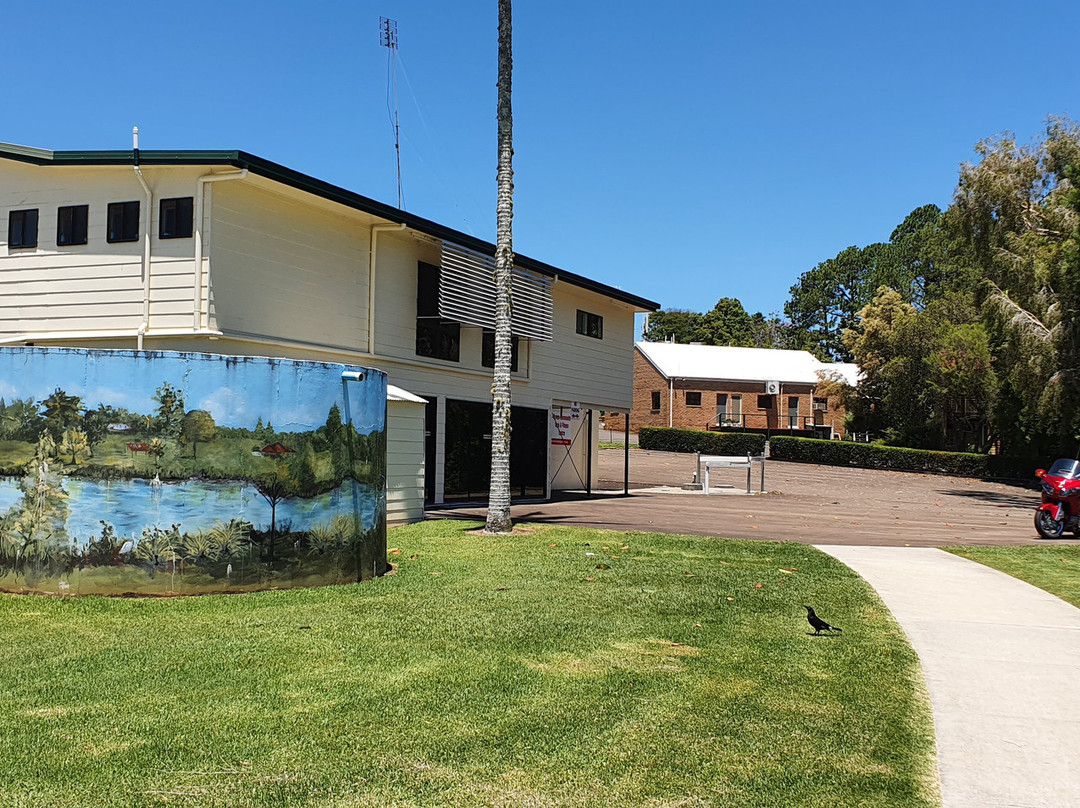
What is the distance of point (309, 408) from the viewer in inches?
354

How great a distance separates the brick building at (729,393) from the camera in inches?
2280

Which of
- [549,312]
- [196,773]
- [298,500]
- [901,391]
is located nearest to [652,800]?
[196,773]

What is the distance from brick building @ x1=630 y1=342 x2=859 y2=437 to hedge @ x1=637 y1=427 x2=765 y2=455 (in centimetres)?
737

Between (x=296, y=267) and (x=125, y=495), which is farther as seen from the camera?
(x=296, y=267)

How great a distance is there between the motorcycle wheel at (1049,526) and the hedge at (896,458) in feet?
75.6

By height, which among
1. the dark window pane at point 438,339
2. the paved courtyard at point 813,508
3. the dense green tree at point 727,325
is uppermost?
the dense green tree at point 727,325

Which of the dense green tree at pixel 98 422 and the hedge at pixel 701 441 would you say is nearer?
the dense green tree at pixel 98 422

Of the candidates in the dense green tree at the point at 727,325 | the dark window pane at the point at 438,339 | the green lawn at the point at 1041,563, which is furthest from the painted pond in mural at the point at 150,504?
the dense green tree at the point at 727,325

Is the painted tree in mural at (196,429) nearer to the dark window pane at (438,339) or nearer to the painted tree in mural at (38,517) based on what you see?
the painted tree in mural at (38,517)

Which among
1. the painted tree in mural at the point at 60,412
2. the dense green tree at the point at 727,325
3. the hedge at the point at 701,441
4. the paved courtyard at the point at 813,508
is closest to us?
the painted tree in mural at the point at 60,412

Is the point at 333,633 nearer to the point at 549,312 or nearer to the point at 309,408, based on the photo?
the point at 309,408

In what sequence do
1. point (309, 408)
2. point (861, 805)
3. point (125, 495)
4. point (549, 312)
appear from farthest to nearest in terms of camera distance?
point (549, 312) < point (309, 408) < point (125, 495) < point (861, 805)

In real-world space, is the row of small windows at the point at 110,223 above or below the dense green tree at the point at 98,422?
above

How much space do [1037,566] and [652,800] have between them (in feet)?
34.8
